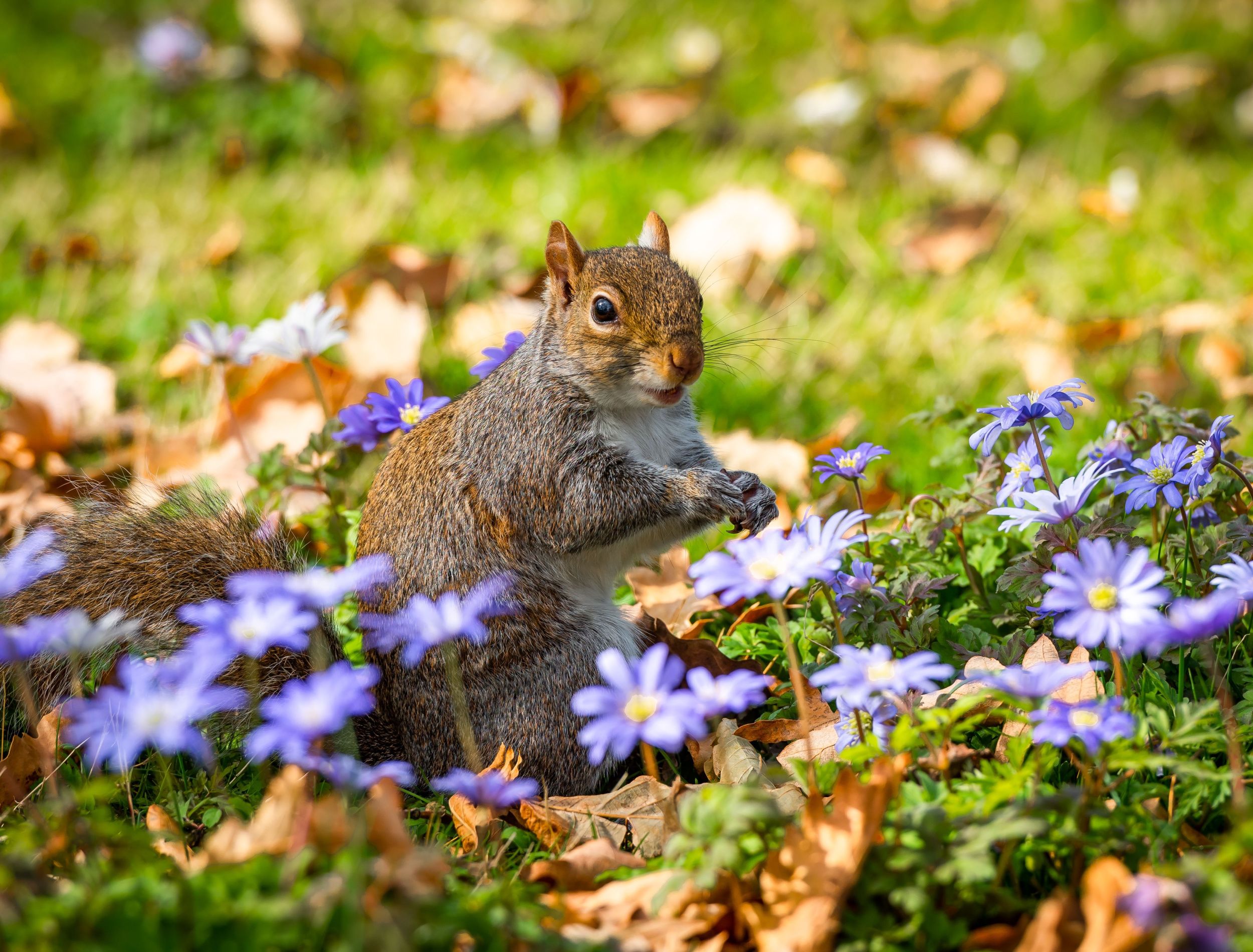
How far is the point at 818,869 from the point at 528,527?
0.84 metres

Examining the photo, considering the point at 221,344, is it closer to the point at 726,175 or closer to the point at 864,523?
the point at 864,523

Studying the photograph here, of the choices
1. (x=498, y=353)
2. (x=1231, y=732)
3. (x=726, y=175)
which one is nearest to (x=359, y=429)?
(x=498, y=353)

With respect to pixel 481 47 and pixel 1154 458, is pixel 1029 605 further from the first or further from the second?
pixel 481 47

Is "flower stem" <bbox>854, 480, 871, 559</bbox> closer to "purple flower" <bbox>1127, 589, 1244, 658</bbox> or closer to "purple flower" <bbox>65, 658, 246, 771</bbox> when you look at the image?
"purple flower" <bbox>1127, 589, 1244, 658</bbox>

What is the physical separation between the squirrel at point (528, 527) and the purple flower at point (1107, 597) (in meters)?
0.69

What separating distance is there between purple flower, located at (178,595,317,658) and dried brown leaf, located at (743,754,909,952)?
56 cm

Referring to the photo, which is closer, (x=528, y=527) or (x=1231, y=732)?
(x=1231, y=732)

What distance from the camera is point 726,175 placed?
414 cm

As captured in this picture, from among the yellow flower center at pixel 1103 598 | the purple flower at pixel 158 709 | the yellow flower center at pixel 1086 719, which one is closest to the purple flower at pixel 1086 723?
the yellow flower center at pixel 1086 719

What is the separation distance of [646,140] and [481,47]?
882 mm

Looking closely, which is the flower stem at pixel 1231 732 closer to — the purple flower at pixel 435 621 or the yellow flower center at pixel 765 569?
the yellow flower center at pixel 765 569

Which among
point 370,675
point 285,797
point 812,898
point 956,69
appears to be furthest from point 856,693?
point 956,69

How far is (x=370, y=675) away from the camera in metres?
1.24

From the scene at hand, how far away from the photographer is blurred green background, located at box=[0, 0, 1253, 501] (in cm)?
319
